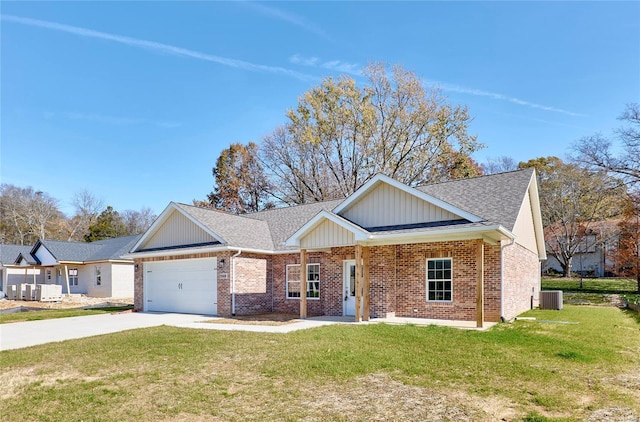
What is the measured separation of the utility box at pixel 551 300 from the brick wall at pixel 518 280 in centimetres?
51

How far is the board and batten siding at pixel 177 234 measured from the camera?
18573 millimetres

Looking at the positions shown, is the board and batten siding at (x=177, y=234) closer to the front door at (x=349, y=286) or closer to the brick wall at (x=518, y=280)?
the front door at (x=349, y=286)

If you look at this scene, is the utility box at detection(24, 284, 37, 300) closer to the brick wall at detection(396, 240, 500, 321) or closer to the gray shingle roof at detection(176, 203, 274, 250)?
the gray shingle roof at detection(176, 203, 274, 250)

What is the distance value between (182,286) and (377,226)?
9392 millimetres

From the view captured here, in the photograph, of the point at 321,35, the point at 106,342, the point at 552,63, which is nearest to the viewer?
the point at 106,342

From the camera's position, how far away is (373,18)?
1578 centimetres

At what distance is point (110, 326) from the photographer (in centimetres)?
1452

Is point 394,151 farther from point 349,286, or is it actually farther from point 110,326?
point 110,326

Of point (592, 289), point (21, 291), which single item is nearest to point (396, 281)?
point (592, 289)

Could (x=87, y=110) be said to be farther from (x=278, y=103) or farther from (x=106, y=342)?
(x=106, y=342)

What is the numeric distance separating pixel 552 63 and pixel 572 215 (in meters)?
25.3

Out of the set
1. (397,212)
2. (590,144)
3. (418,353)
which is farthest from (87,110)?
(590,144)

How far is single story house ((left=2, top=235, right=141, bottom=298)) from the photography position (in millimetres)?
29938

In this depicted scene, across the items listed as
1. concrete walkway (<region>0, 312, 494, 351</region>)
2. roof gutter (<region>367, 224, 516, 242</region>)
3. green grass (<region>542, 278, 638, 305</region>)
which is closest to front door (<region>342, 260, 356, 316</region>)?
concrete walkway (<region>0, 312, 494, 351</region>)
